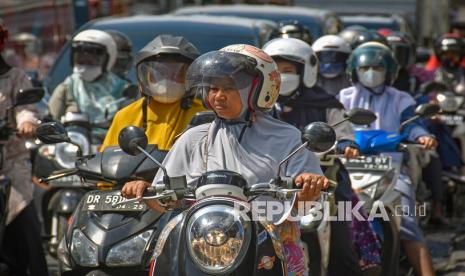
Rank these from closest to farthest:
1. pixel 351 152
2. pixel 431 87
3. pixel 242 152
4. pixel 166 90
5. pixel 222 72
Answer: pixel 222 72 → pixel 242 152 → pixel 166 90 → pixel 351 152 → pixel 431 87

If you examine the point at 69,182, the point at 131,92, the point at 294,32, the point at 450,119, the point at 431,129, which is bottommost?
the point at 431,129

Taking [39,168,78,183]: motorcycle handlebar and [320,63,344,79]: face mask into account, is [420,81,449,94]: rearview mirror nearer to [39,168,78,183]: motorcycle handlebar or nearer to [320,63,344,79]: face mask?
[320,63,344,79]: face mask

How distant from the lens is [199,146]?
5.80 m

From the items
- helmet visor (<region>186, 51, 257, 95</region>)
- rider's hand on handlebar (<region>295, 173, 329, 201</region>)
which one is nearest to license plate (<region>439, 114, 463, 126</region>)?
helmet visor (<region>186, 51, 257, 95</region>)

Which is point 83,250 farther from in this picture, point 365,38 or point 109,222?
point 365,38

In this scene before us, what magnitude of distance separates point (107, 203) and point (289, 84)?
1948 millimetres

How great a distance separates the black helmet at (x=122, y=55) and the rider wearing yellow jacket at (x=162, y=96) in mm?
3388

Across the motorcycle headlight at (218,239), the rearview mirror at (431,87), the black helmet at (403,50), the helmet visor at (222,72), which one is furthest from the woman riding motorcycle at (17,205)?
the black helmet at (403,50)

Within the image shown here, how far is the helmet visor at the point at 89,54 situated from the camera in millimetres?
10117

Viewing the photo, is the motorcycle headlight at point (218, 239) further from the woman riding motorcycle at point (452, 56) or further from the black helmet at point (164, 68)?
the woman riding motorcycle at point (452, 56)

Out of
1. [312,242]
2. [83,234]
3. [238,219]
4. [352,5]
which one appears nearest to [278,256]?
[238,219]

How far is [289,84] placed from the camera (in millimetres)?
7883

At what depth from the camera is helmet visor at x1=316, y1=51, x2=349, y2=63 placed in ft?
32.1

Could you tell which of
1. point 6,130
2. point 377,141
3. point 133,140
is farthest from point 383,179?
point 133,140
